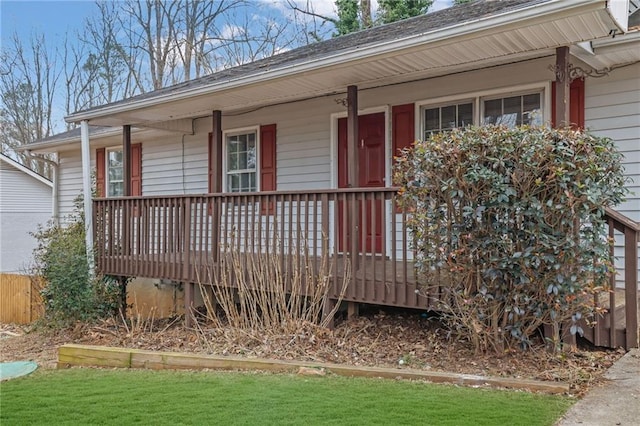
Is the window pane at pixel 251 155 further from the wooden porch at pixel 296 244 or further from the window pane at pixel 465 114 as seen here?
the window pane at pixel 465 114

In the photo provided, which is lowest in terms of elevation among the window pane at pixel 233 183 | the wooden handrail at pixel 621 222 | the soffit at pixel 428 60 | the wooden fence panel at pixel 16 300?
the wooden fence panel at pixel 16 300

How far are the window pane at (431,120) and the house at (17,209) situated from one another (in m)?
14.5

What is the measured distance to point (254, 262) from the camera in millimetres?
5711

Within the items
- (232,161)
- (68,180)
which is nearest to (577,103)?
(232,161)

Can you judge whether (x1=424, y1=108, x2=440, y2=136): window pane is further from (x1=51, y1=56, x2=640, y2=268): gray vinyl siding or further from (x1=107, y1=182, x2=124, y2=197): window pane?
(x1=107, y1=182, x2=124, y2=197): window pane

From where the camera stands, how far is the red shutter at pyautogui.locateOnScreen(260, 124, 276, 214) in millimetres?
8477

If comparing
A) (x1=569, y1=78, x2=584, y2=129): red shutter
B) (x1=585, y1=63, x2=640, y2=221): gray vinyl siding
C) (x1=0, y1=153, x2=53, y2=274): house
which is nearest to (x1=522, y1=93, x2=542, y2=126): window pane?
(x1=569, y1=78, x2=584, y2=129): red shutter

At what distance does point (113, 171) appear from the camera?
11906 millimetres

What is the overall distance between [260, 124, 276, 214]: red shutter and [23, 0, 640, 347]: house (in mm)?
24

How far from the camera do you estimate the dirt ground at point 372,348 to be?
3932 mm

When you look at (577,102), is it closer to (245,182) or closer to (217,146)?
(217,146)

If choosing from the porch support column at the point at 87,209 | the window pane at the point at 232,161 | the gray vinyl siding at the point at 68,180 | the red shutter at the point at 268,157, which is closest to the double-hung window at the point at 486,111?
A: the red shutter at the point at 268,157

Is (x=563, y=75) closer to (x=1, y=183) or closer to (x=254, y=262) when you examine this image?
(x=254, y=262)

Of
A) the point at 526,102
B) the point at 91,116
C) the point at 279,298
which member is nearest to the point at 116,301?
the point at 91,116
